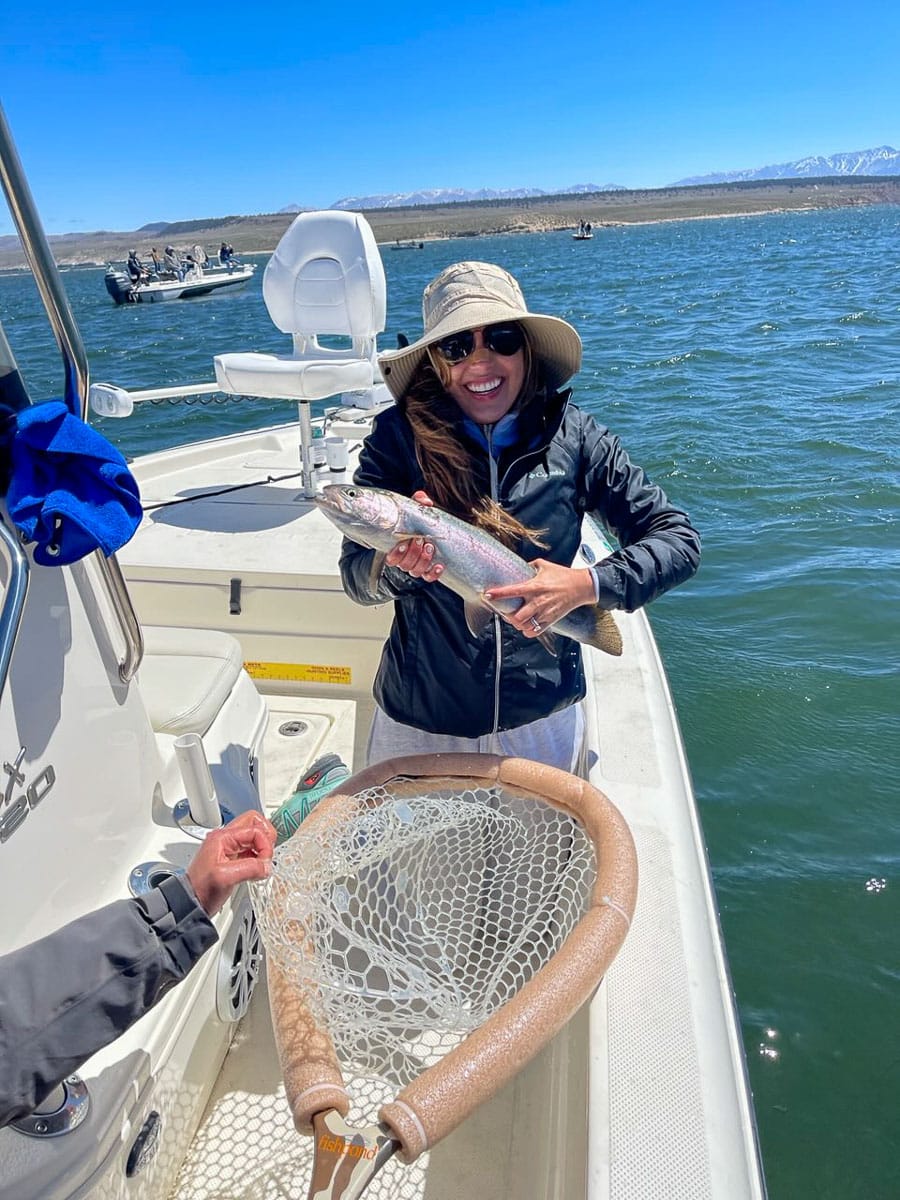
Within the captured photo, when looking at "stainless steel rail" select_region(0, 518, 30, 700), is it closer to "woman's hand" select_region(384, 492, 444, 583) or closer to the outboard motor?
"woman's hand" select_region(384, 492, 444, 583)

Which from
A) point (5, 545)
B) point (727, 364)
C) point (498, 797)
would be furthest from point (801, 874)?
point (727, 364)

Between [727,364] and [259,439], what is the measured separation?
12.4 meters

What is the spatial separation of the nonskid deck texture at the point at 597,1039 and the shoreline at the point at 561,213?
108032 mm

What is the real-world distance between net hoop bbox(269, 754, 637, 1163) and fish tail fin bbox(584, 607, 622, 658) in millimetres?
614

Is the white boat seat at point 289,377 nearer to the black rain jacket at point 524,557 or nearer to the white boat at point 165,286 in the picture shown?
the black rain jacket at point 524,557

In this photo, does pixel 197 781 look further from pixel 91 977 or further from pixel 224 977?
pixel 91 977

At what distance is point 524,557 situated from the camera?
93.2 inches

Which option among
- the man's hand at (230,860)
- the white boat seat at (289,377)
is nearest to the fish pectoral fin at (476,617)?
the man's hand at (230,860)

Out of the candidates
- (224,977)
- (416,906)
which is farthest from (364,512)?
(224,977)

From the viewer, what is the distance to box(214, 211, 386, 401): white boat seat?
4.63 meters

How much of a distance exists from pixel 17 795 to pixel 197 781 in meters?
0.60

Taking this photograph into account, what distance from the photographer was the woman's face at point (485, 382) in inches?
88.6

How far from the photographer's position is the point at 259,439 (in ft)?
20.0

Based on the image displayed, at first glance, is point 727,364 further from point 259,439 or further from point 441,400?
point 441,400
